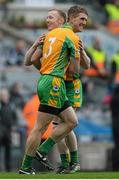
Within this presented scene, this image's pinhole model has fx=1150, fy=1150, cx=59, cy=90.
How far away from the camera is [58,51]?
13.8m

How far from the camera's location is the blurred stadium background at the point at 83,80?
72.4ft

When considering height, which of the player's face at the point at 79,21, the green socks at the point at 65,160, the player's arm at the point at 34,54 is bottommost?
the green socks at the point at 65,160

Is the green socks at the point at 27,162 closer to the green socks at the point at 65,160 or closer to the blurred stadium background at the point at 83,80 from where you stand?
the green socks at the point at 65,160

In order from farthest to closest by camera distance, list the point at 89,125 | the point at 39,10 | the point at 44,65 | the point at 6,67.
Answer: the point at 39,10, the point at 6,67, the point at 89,125, the point at 44,65

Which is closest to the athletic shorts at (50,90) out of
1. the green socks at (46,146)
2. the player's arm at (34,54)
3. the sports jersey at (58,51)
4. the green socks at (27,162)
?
the sports jersey at (58,51)

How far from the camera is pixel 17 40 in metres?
26.9

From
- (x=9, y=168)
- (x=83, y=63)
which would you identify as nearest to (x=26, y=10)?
(x=9, y=168)

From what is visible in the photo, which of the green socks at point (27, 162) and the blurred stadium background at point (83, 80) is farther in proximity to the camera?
the blurred stadium background at point (83, 80)

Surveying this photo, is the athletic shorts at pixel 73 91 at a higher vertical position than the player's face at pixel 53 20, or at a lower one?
lower

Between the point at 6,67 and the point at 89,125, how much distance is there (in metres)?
2.96

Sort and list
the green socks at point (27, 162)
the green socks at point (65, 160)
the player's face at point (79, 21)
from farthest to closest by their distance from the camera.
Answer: the green socks at point (65, 160) → the player's face at point (79, 21) → the green socks at point (27, 162)

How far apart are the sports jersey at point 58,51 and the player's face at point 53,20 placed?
0.34 m

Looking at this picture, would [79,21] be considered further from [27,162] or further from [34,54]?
[27,162]

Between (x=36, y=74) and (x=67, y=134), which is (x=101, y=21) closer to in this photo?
(x=36, y=74)
